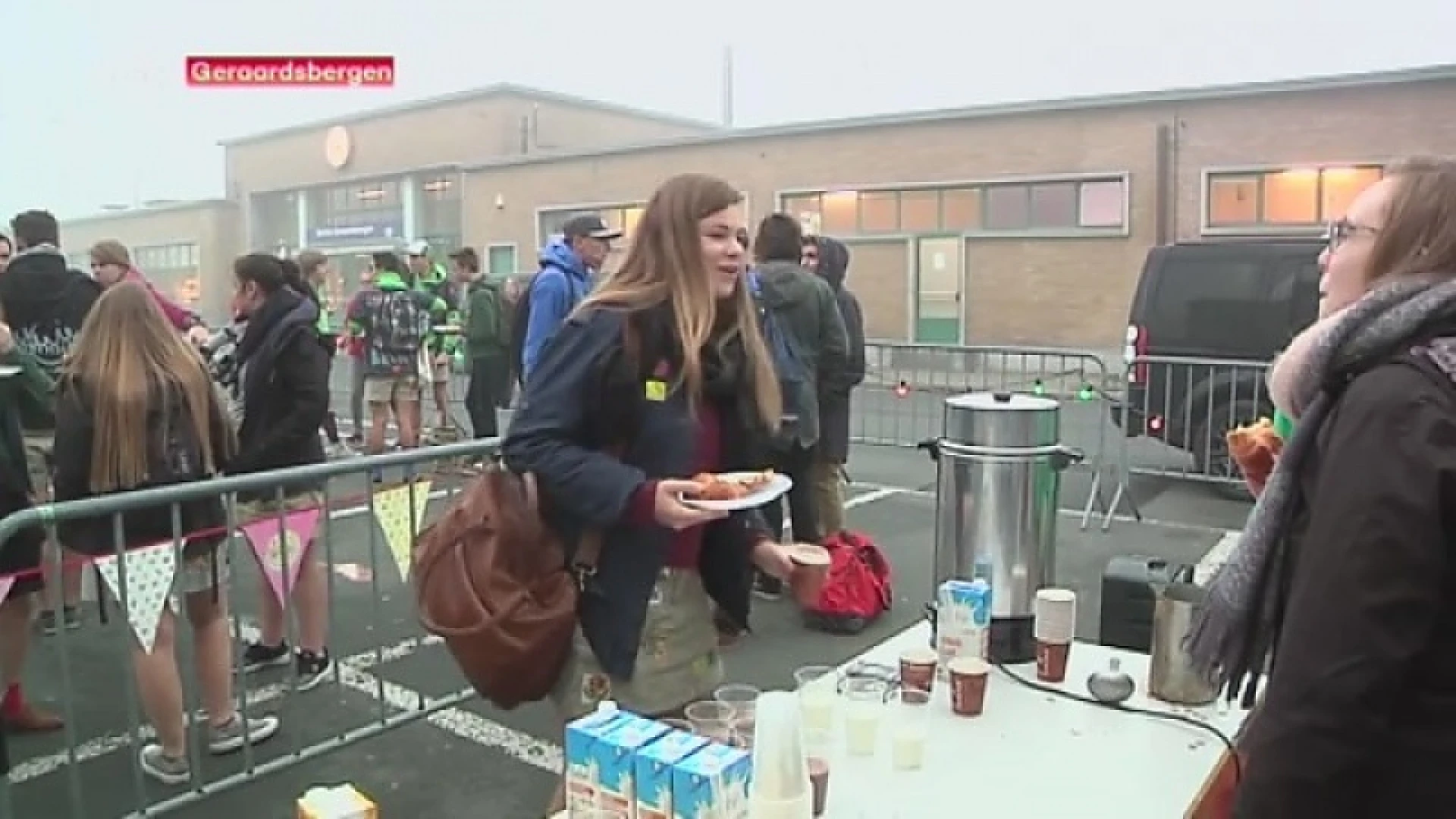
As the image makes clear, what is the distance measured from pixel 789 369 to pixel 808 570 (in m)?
1.67

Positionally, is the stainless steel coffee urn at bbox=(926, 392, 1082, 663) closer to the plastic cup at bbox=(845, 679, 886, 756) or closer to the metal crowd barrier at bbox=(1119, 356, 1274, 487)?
the plastic cup at bbox=(845, 679, 886, 756)

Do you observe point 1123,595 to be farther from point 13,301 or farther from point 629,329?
point 13,301

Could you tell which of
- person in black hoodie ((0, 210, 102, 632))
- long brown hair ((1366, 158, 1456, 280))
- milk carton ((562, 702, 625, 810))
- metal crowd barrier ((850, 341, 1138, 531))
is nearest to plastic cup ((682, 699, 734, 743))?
milk carton ((562, 702, 625, 810))

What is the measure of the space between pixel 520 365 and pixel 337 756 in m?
2.76

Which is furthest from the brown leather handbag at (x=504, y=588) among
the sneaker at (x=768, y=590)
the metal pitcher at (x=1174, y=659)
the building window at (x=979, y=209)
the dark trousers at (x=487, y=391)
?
the building window at (x=979, y=209)

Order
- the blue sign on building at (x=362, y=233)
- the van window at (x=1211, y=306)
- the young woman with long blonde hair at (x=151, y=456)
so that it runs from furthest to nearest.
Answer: the blue sign on building at (x=362, y=233) → the van window at (x=1211, y=306) → the young woman with long blonde hair at (x=151, y=456)

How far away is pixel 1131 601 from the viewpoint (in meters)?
3.03

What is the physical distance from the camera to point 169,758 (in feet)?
12.6

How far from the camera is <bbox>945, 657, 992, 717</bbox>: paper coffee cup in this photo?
2.33 meters

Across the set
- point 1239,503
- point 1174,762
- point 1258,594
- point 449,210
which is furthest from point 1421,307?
point 449,210

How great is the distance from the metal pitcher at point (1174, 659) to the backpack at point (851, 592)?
2.79 m

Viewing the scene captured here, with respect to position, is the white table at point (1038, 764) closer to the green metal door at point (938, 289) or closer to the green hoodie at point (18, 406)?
the green hoodie at point (18, 406)

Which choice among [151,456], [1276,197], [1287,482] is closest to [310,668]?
[151,456]

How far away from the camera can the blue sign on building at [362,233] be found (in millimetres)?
32969
